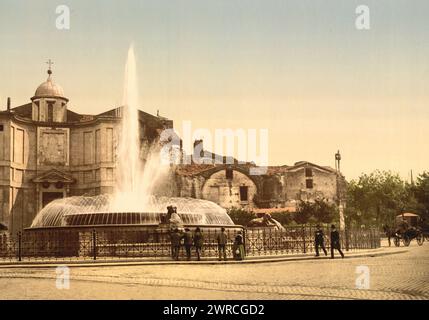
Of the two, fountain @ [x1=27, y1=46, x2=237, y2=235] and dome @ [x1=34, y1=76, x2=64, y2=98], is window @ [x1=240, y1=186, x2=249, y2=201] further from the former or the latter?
fountain @ [x1=27, y1=46, x2=237, y2=235]

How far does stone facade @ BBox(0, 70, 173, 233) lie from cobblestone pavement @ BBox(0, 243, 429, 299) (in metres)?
37.0

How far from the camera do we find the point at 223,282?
13.5 m

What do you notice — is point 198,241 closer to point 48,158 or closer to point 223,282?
point 223,282

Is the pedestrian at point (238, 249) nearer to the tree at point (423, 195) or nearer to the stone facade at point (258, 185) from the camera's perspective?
the tree at point (423, 195)

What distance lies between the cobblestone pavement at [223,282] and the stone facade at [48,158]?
37.0m

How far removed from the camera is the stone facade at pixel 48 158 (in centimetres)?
5353

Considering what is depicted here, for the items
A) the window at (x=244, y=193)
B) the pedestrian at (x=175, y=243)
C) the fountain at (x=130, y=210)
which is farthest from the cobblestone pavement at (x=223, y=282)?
the window at (x=244, y=193)

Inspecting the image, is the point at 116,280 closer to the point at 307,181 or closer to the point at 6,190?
the point at 6,190

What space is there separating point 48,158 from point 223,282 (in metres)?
46.7

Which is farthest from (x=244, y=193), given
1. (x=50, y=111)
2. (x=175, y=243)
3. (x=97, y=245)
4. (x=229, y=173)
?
(x=175, y=243)

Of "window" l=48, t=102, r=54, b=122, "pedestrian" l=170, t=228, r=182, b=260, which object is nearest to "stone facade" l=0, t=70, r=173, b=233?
"window" l=48, t=102, r=54, b=122
